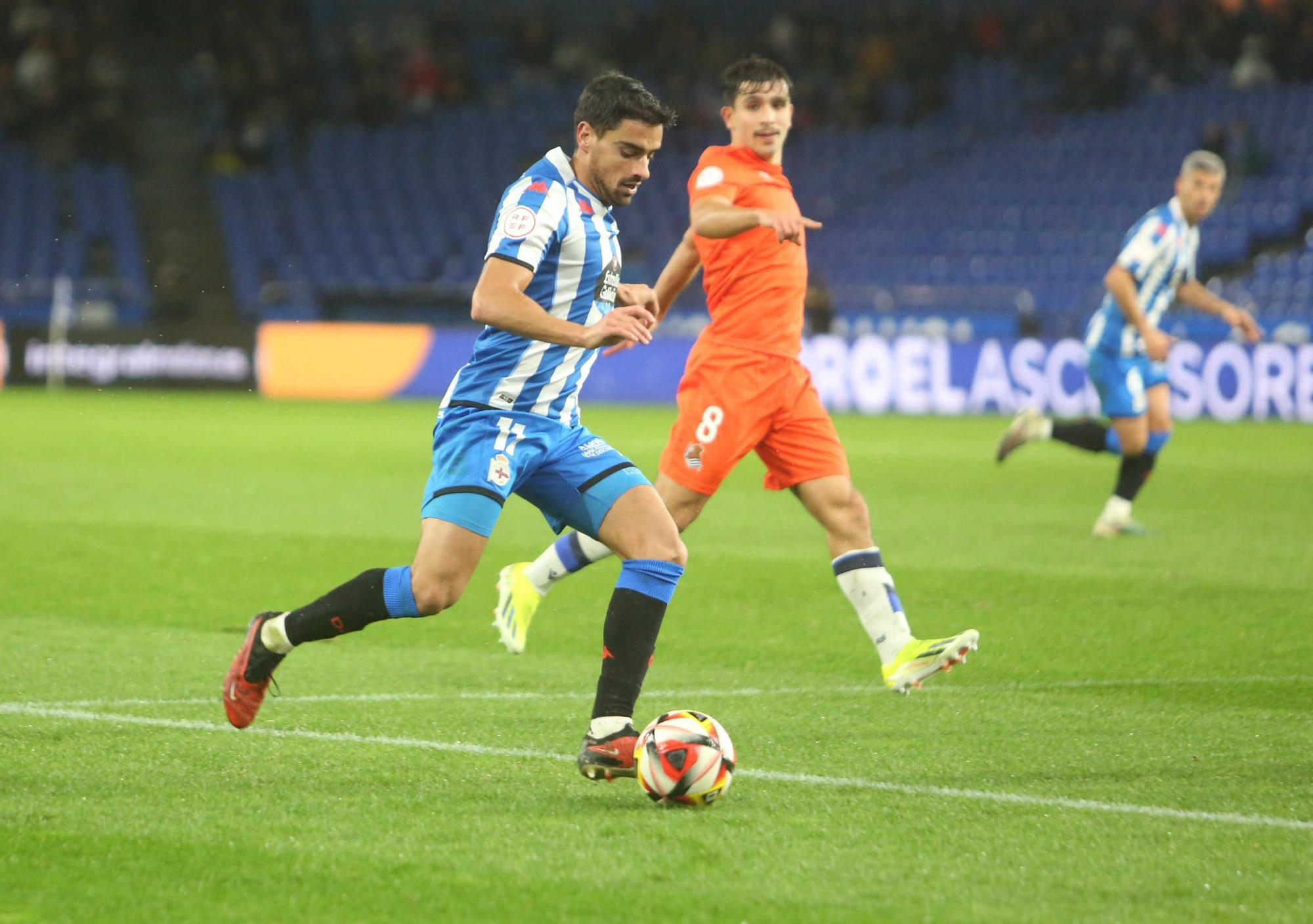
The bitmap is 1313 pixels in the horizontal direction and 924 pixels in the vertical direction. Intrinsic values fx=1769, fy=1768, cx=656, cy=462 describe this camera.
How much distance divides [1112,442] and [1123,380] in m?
0.47

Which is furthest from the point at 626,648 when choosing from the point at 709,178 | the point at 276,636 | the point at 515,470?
the point at 709,178

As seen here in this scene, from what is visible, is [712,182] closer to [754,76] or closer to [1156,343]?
[754,76]

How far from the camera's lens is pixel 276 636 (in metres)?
5.12

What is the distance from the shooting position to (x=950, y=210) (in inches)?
1115

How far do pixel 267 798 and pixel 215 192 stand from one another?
29.1m

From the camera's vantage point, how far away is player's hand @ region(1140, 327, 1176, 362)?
34.7 feet

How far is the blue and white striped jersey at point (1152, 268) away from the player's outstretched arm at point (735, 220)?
5303mm

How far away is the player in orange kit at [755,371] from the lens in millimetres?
6430

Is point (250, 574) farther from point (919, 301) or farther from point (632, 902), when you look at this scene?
point (919, 301)

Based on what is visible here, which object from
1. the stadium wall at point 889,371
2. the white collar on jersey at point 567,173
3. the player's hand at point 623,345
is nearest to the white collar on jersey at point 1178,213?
the player's hand at point 623,345

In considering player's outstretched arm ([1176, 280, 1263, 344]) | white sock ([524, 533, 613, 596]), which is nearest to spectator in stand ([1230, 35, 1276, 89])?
player's outstretched arm ([1176, 280, 1263, 344])

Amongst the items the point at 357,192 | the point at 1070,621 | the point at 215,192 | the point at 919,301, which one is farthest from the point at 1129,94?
the point at 1070,621

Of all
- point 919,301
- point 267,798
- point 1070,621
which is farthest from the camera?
point 919,301

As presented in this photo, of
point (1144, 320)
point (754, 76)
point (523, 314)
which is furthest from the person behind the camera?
point (1144, 320)
